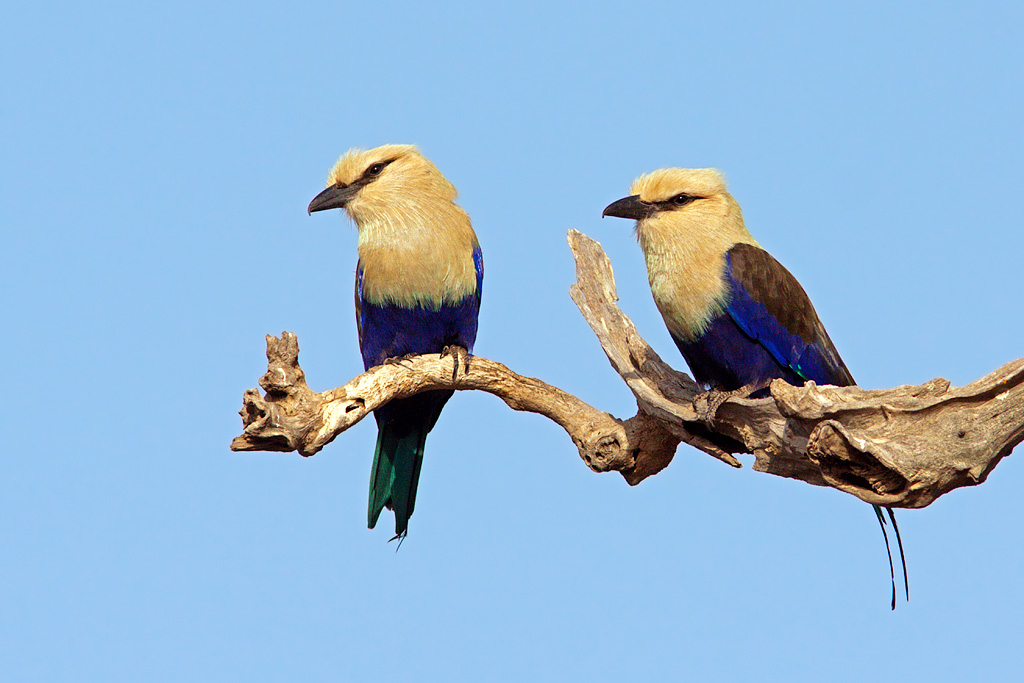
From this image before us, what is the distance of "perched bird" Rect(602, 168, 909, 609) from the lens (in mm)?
5031

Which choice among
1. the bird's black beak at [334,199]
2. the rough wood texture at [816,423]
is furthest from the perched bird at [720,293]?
the bird's black beak at [334,199]

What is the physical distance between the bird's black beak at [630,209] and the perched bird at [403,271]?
85 centimetres

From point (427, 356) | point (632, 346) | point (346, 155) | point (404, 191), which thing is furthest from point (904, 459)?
point (346, 155)

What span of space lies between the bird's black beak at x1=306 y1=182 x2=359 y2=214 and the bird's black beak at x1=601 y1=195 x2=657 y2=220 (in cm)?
143

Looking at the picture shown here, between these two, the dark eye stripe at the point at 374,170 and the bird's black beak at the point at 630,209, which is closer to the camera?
the bird's black beak at the point at 630,209

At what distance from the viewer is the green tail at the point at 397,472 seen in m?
5.85

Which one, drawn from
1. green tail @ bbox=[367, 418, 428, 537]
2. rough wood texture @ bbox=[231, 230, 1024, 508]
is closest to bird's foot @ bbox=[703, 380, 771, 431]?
rough wood texture @ bbox=[231, 230, 1024, 508]

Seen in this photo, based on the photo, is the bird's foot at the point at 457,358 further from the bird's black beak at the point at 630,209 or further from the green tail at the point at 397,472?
the bird's black beak at the point at 630,209

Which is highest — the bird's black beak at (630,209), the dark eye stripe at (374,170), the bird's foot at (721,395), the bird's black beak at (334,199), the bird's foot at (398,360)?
the dark eye stripe at (374,170)

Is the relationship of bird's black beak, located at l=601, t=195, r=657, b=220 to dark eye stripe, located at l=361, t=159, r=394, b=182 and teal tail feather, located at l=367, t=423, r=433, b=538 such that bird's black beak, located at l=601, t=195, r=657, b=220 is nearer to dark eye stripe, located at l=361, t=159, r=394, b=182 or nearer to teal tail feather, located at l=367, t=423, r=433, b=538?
dark eye stripe, located at l=361, t=159, r=394, b=182

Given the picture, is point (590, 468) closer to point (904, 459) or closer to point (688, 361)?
point (688, 361)

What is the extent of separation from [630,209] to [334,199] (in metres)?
1.66

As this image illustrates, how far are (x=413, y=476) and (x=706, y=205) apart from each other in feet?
7.60

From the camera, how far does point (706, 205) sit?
17.2 feet
